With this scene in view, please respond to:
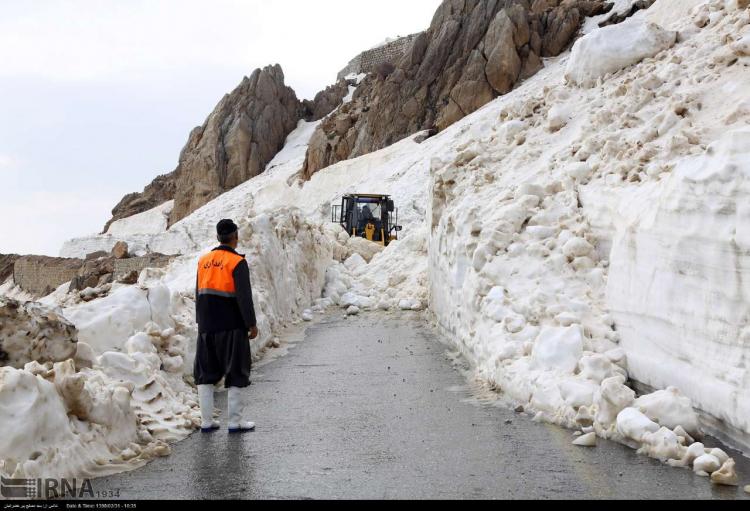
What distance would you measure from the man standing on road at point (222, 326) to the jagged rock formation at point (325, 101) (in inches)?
2715

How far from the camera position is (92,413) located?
15.4 feet

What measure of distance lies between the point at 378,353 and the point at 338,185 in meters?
42.1

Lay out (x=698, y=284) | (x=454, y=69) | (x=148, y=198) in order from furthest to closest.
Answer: (x=148, y=198)
(x=454, y=69)
(x=698, y=284)

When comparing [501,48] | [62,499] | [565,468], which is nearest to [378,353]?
[565,468]

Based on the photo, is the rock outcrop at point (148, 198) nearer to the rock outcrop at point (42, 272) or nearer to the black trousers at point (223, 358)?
the rock outcrop at point (42, 272)

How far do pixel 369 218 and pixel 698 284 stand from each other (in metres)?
23.5

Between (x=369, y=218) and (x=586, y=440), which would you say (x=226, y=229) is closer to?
(x=586, y=440)

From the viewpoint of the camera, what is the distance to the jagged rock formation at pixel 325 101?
74250mm

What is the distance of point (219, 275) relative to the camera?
583 centimetres

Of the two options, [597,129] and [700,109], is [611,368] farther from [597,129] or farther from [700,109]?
[597,129]

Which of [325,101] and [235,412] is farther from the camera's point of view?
[325,101]

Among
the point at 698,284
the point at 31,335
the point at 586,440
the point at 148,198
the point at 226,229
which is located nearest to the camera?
the point at 586,440

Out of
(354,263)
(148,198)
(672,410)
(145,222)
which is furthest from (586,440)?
(148,198)

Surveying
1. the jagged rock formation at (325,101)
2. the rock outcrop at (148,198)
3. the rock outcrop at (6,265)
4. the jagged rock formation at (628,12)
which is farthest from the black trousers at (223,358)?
the rock outcrop at (148,198)
